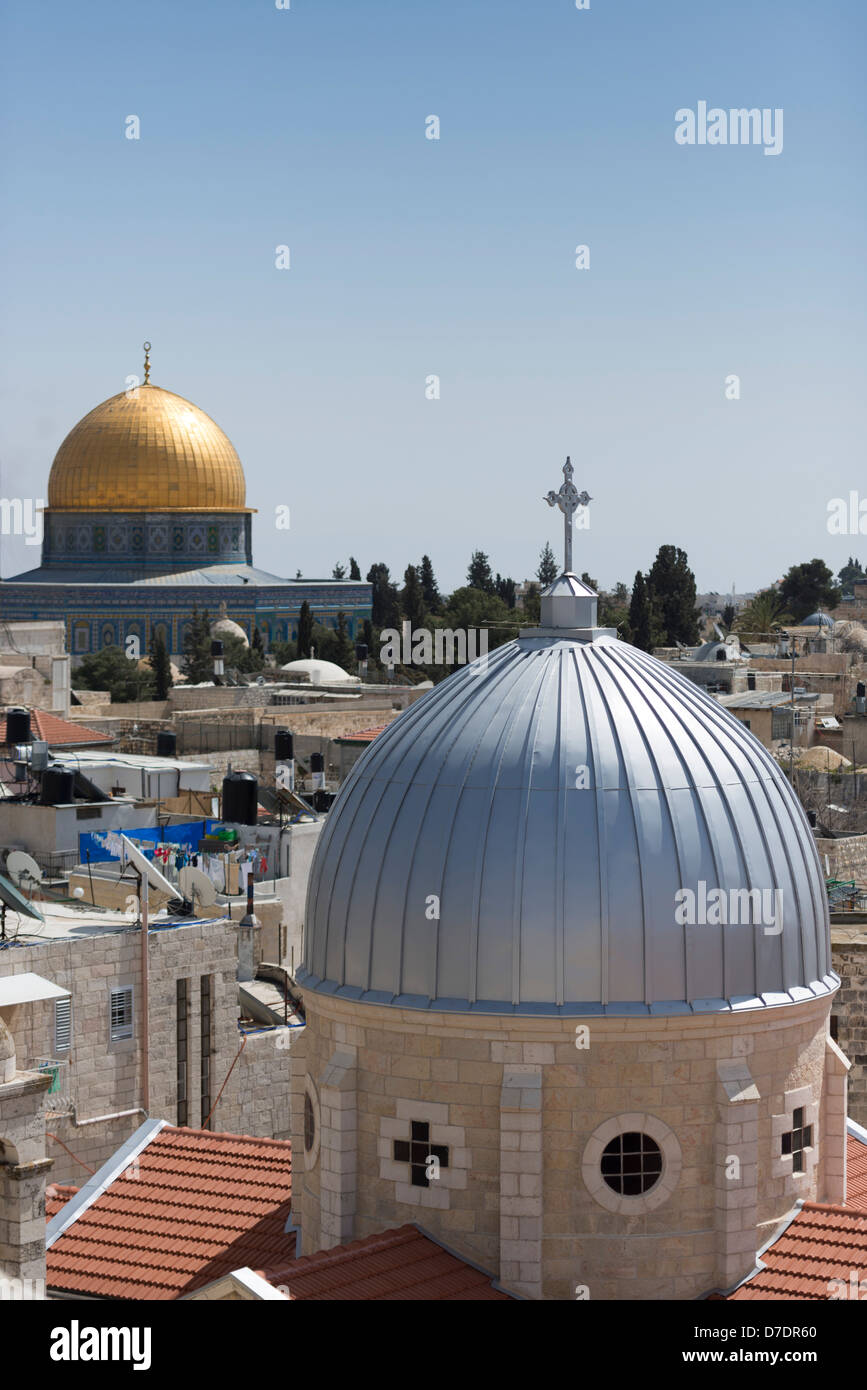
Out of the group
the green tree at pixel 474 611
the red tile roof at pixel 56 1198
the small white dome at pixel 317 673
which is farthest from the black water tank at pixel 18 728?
the green tree at pixel 474 611

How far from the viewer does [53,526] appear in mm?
104062

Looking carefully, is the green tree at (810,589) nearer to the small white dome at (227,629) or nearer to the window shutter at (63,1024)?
the small white dome at (227,629)

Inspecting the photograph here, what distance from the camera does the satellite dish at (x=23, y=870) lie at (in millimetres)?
27531

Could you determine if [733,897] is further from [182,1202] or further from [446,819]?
[182,1202]

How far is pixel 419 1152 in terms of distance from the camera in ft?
47.4

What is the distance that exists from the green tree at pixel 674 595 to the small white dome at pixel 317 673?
13533mm

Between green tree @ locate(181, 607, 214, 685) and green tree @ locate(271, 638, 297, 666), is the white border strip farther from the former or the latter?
green tree @ locate(271, 638, 297, 666)

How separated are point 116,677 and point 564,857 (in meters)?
65.7

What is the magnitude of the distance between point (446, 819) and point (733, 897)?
2.10 m

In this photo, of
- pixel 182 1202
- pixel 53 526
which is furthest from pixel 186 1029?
pixel 53 526

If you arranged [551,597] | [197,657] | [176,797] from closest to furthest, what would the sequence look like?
[551,597]
[176,797]
[197,657]

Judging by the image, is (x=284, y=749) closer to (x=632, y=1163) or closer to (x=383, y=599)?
(x=632, y=1163)
